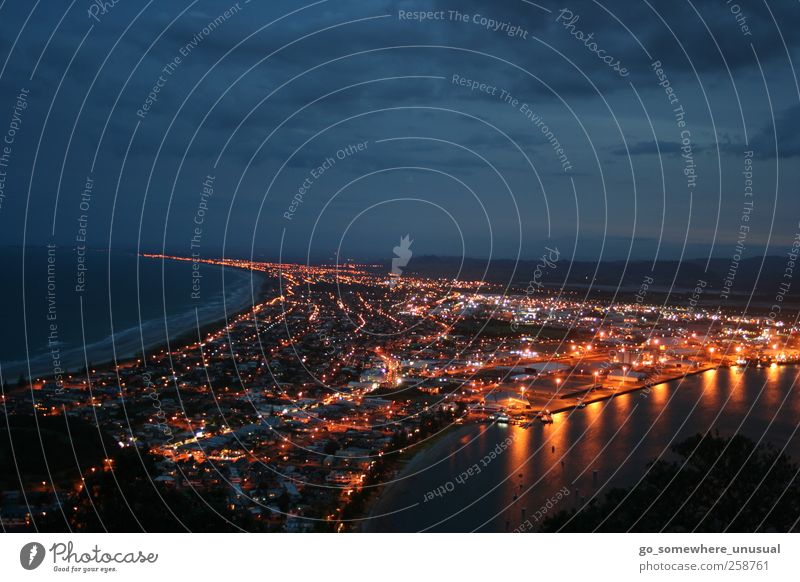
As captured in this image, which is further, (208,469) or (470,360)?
(470,360)

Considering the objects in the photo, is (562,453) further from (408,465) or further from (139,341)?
(139,341)

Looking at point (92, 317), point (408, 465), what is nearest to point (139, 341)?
point (92, 317)

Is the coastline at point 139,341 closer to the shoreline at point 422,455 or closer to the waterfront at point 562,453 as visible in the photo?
the shoreline at point 422,455

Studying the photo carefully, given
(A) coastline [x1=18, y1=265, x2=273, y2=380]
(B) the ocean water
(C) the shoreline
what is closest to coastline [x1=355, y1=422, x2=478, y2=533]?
(C) the shoreline

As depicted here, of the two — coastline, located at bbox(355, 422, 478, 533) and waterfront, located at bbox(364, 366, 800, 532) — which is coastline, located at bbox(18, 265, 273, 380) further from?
waterfront, located at bbox(364, 366, 800, 532)

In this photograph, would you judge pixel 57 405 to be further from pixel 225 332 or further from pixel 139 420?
pixel 225 332

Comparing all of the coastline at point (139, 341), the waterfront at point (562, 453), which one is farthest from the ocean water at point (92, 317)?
the waterfront at point (562, 453)
